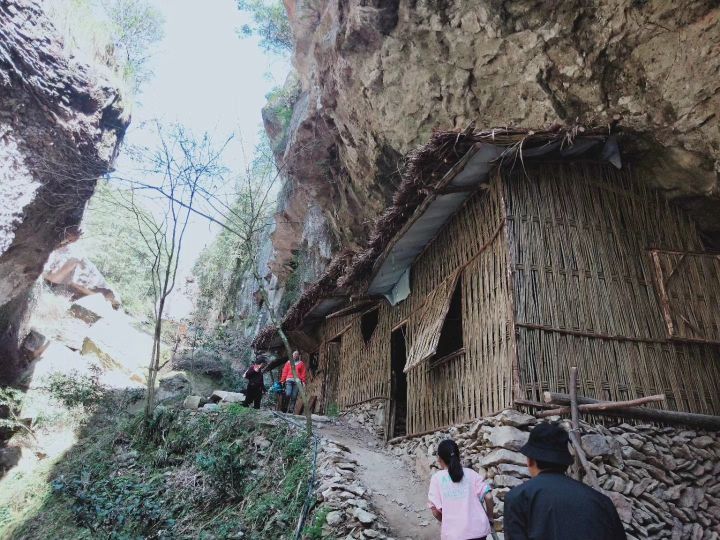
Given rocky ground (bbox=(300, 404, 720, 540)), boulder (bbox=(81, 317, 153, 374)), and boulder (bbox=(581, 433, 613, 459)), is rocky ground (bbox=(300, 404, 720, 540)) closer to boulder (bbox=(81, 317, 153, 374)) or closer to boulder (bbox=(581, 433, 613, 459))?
boulder (bbox=(581, 433, 613, 459))

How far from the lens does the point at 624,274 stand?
6.40 m

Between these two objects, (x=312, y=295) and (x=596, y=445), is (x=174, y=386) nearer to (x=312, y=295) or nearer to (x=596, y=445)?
(x=312, y=295)

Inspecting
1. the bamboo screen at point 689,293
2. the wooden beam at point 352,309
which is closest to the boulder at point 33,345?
the wooden beam at point 352,309

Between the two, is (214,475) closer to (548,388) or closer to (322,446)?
(322,446)

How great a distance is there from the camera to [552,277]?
6105 mm

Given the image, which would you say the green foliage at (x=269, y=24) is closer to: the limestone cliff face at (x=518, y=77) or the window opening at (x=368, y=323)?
the limestone cliff face at (x=518, y=77)

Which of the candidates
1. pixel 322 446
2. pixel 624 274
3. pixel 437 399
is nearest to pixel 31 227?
pixel 322 446

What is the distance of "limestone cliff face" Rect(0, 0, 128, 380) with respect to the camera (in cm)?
1205

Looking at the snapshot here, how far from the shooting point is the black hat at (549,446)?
2.40m

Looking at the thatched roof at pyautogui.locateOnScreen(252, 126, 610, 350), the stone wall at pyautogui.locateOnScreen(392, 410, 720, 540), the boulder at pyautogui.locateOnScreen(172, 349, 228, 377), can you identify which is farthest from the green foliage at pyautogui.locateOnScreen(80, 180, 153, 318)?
the stone wall at pyautogui.locateOnScreen(392, 410, 720, 540)

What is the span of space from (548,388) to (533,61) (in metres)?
4.87

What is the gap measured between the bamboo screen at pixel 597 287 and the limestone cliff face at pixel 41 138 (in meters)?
10.9

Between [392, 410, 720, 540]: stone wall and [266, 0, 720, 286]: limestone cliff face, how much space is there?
11.3 ft

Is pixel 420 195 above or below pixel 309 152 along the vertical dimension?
below
